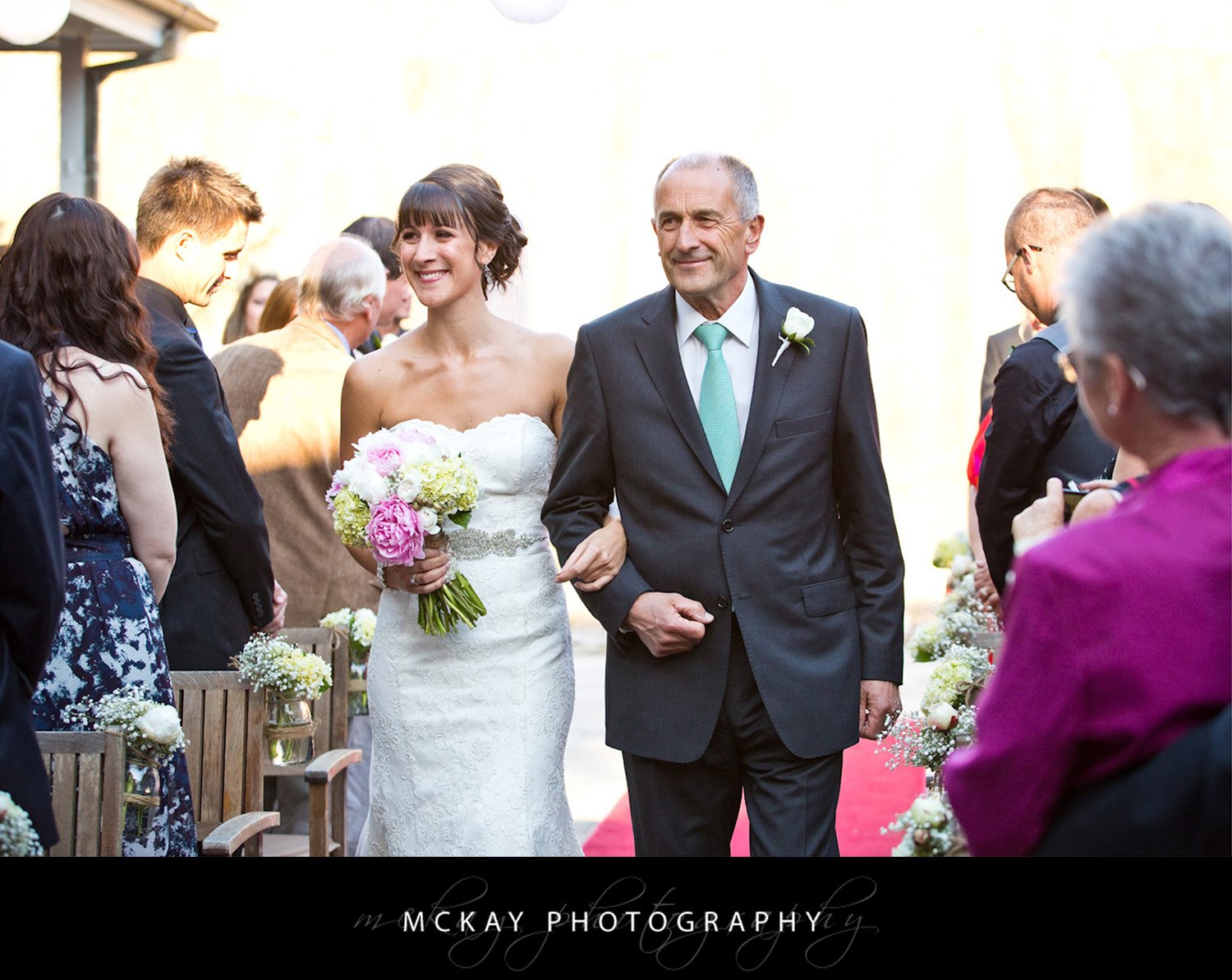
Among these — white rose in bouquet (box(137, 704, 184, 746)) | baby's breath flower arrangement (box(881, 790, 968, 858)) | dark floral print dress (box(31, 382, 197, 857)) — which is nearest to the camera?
baby's breath flower arrangement (box(881, 790, 968, 858))

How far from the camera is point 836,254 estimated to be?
35.8 feet

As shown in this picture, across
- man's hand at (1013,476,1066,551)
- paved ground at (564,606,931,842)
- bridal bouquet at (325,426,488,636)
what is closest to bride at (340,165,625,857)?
bridal bouquet at (325,426,488,636)

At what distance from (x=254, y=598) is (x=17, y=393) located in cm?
191

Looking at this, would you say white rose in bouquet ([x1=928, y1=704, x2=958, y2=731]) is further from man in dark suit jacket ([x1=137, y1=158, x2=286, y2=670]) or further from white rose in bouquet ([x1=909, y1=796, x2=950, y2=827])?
man in dark suit jacket ([x1=137, y1=158, x2=286, y2=670])

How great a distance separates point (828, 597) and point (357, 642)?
2.38 m

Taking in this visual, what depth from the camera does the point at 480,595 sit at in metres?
3.83

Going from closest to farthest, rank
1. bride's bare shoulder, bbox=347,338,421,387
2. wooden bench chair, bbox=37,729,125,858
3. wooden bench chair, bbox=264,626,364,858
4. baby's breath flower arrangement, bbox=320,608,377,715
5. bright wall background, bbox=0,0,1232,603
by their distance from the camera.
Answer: wooden bench chair, bbox=37,729,125,858 → bride's bare shoulder, bbox=347,338,421,387 → wooden bench chair, bbox=264,626,364,858 → baby's breath flower arrangement, bbox=320,608,377,715 → bright wall background, bbox=0,0,1232,603

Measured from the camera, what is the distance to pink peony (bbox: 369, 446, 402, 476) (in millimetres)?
3590

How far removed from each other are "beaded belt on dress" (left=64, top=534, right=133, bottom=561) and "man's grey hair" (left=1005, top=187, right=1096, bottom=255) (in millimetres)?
2305

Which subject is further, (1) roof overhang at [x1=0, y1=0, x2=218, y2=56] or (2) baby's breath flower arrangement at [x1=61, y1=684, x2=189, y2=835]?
(1) roof overhang at [x1=0, y1=0, x2=218, y2=56]

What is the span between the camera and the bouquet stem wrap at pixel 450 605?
12.3ft

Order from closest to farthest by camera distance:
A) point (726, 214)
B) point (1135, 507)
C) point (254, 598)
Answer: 1. point (1135, 507)
2. point (726, 214)
3. point (254, 598)
